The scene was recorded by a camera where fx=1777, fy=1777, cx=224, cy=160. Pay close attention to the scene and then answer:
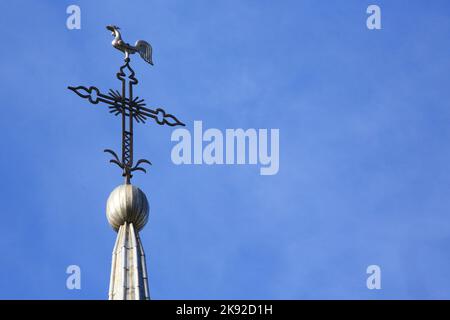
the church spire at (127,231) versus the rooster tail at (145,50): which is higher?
the rooster tail at (145,50)

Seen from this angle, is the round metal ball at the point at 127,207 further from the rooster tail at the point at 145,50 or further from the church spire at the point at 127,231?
the rooster tail at the point at 145,50

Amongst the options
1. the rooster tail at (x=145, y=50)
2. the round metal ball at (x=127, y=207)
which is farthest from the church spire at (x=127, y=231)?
the rooster tail at (x=145, y=50)

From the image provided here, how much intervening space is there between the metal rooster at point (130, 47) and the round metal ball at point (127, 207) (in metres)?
4.55

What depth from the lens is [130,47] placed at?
50812 millimetres

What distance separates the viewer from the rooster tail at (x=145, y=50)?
50.9m

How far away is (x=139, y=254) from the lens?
4762 cm

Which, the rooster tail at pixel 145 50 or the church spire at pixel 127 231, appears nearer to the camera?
the church spire at pixel 127 231

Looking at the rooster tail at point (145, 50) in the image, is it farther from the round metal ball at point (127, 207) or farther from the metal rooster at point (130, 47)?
the round metal ball at point (127, 207)

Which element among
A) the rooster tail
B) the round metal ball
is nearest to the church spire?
the round metal ball

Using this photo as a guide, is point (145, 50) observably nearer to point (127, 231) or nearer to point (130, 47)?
point (130, 47)

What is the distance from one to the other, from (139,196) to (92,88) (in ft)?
11.1

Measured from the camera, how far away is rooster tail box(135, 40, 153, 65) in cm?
5088
